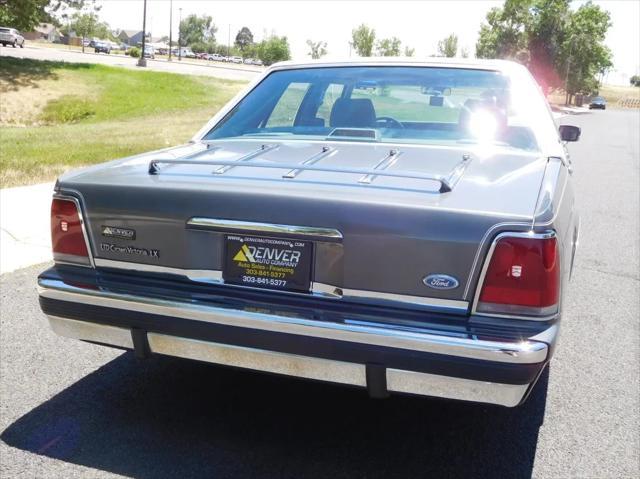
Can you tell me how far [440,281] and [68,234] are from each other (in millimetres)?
1642

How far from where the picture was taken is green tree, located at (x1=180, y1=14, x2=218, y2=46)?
13888cm

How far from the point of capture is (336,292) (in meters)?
2.63

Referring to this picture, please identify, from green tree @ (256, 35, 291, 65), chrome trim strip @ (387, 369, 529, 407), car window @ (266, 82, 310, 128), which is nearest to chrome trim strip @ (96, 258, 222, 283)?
chrome trim strip @ (387, 369, 529, 407)

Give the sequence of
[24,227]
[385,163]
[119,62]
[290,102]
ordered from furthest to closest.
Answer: [119,62] → [24,227] → [290,102] → [385,163]

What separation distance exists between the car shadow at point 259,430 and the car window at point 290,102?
5.04 feet

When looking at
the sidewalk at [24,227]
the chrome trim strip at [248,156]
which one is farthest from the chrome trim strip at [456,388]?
the sidewalk at [24,227]

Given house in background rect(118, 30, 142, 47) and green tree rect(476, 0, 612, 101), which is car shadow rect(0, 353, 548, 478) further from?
house in background rect(118, 30, 142, 47)

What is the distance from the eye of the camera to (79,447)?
9.75 ft

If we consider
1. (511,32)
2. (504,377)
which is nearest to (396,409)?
(504,377)

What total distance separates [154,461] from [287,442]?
0.58 m

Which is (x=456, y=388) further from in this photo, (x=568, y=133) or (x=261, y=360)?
(x=568, y=133)

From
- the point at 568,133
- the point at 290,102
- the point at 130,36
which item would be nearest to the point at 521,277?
the point at 290,102

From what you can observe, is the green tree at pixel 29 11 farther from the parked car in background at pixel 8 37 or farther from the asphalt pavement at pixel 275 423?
the asphalt pavement at pixel 275 423

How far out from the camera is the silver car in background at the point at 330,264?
2469 millimetres
